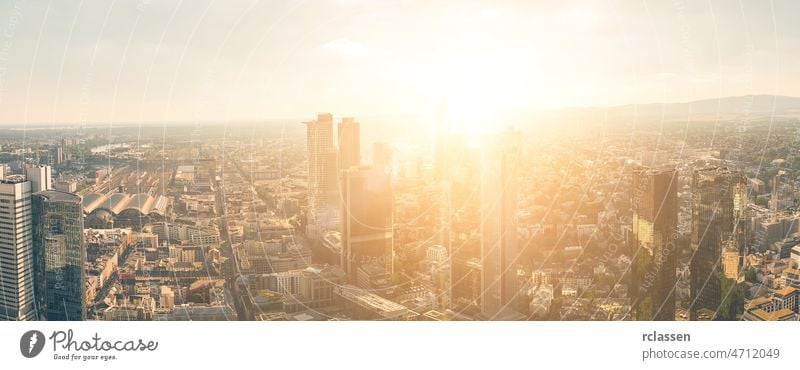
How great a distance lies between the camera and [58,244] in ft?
8.62

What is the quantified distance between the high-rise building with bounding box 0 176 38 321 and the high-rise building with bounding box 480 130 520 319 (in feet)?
6.91

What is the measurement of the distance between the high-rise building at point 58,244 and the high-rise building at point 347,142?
48.8 inches

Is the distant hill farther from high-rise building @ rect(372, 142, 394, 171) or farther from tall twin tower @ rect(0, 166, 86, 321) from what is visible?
tall twin tower @ rect(0, 166, 86, 321)

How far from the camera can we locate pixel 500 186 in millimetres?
2713

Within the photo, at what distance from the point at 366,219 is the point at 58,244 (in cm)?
144

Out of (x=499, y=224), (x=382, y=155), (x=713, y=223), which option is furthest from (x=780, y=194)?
(x=382, y=155)

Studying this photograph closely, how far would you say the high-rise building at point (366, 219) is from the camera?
2.77 m

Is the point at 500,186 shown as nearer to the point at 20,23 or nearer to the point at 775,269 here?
the point at 775,269

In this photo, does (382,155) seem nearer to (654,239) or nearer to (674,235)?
(654,239)

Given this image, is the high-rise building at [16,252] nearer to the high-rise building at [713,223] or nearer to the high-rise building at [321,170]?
the high-rise building at [321,170]

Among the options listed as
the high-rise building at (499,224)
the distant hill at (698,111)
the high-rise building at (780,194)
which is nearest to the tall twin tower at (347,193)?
the high-rise building at (499,224)

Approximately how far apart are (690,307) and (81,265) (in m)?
2.97

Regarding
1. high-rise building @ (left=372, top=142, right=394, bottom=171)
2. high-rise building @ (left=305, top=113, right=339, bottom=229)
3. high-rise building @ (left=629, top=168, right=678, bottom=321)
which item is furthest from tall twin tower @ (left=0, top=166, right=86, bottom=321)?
high-rise building @ (left=629, top=168, right=678, bottom=321)

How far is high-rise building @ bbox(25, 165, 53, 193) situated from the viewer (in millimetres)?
2604
